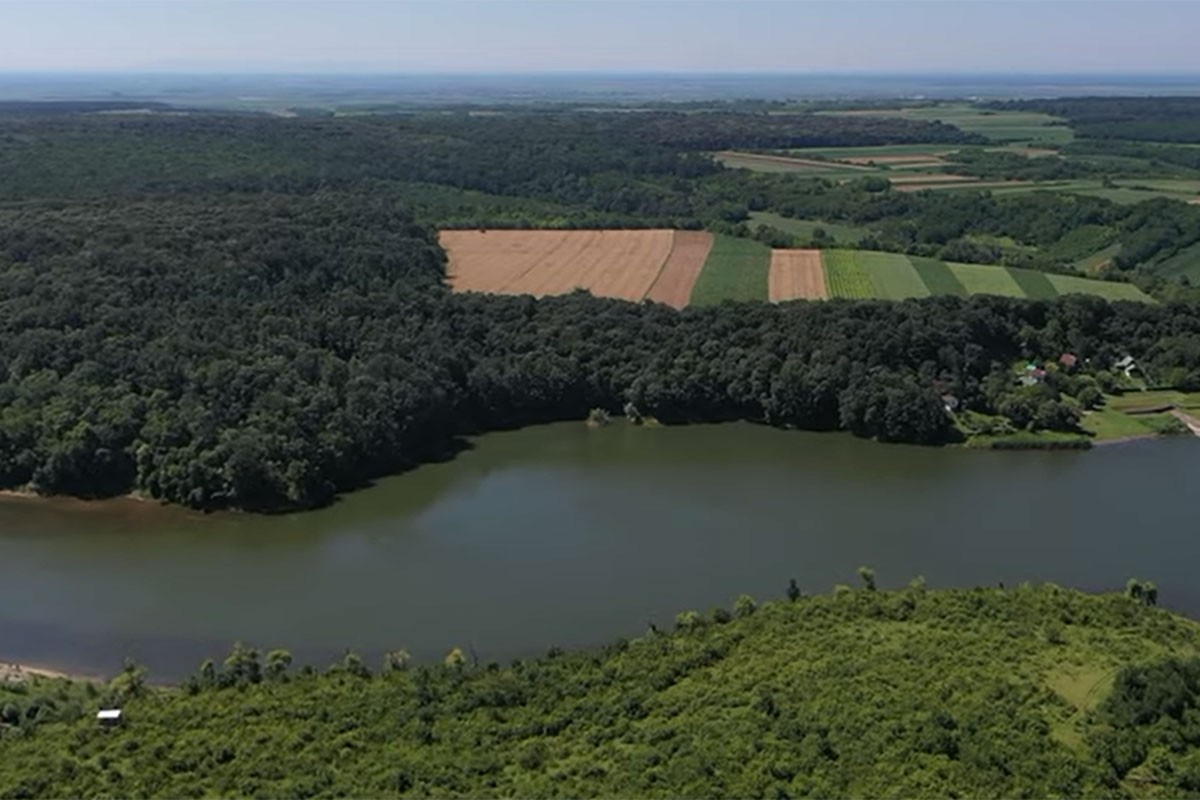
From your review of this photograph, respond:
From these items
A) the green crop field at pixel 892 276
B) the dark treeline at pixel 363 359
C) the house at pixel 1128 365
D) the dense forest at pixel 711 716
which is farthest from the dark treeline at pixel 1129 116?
the dense forest at pixel 711 716

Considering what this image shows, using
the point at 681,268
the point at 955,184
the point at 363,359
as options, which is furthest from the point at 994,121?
the point at 363,359

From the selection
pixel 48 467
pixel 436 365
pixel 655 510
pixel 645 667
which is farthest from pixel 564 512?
pixel 48 467

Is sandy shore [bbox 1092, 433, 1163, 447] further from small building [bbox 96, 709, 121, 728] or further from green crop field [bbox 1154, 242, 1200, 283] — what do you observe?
small building [bbox 96, 709, 121, 728]

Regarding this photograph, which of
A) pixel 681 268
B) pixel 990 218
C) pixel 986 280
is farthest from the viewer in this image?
pixel 990 218

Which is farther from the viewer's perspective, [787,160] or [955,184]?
[787,160]

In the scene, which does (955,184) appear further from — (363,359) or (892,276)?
(363,359)

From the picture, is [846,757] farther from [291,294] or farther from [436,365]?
[291,294]

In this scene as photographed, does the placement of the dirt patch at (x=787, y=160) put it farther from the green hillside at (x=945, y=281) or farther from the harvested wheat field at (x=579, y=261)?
the green hillside at (x=945, y=281)
